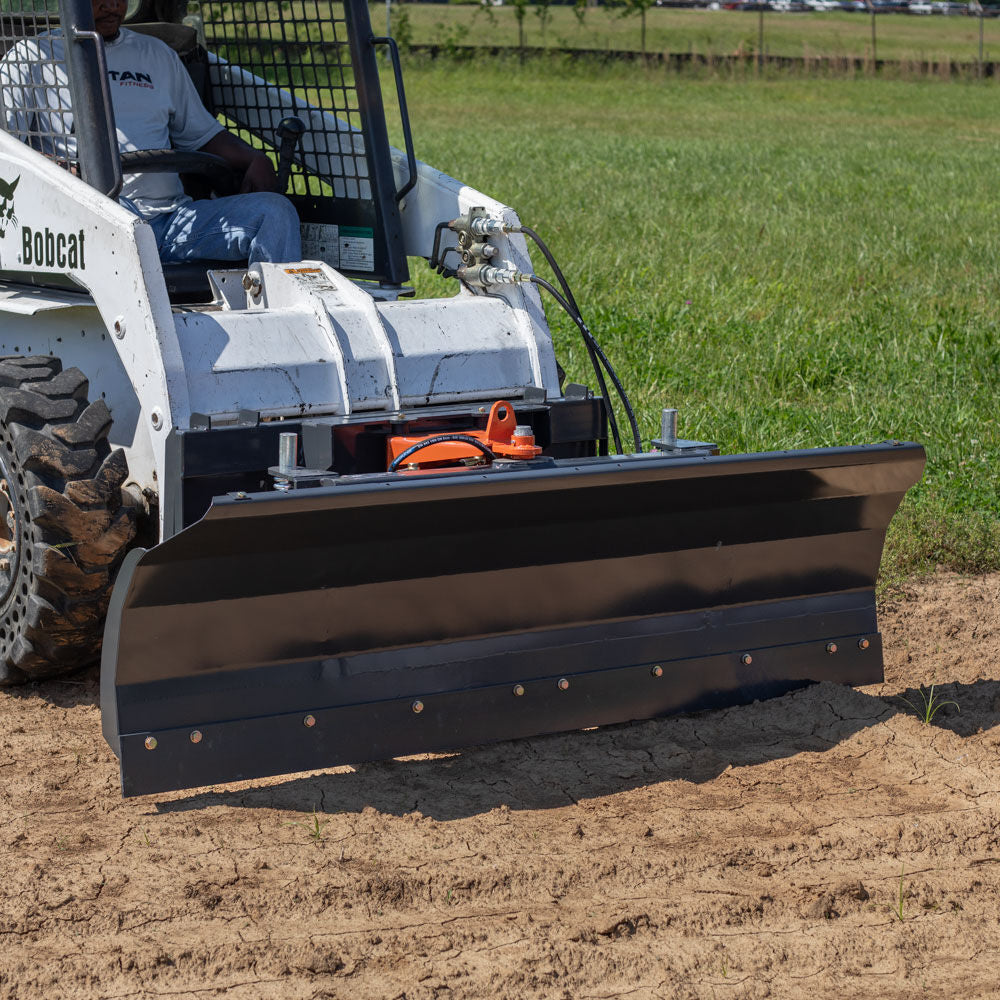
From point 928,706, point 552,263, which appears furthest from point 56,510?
point 928,706

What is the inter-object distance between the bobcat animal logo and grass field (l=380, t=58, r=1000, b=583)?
11.2 feet

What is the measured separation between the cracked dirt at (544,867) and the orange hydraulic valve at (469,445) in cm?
86

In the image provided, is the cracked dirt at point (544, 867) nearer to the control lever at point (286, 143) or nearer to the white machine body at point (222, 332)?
the white machine body at point (222, 332)

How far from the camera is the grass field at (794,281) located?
7.44 meters

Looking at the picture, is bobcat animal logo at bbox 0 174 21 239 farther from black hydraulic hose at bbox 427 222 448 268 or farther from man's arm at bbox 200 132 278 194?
black hydraulic hose at bbox 427 222 448 268

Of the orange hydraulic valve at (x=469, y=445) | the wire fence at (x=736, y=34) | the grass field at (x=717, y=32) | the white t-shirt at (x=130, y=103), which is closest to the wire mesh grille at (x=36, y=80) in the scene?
the white t-shirt at (x=130, y=103)

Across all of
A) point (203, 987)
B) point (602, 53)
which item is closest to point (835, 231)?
point (203, 987)

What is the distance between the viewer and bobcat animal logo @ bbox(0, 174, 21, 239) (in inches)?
189

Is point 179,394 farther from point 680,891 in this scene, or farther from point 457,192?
point 680,891

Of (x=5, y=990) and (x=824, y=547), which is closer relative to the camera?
(x=5, y=990)

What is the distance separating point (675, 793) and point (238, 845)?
120 cm

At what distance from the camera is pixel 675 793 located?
407 centimetres

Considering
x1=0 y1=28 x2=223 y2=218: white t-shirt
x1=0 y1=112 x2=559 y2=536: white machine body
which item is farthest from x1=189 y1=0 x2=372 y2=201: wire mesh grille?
x1=0 y1=112 x2=559 y2=536: white machine body

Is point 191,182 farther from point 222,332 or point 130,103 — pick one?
point 222,332
